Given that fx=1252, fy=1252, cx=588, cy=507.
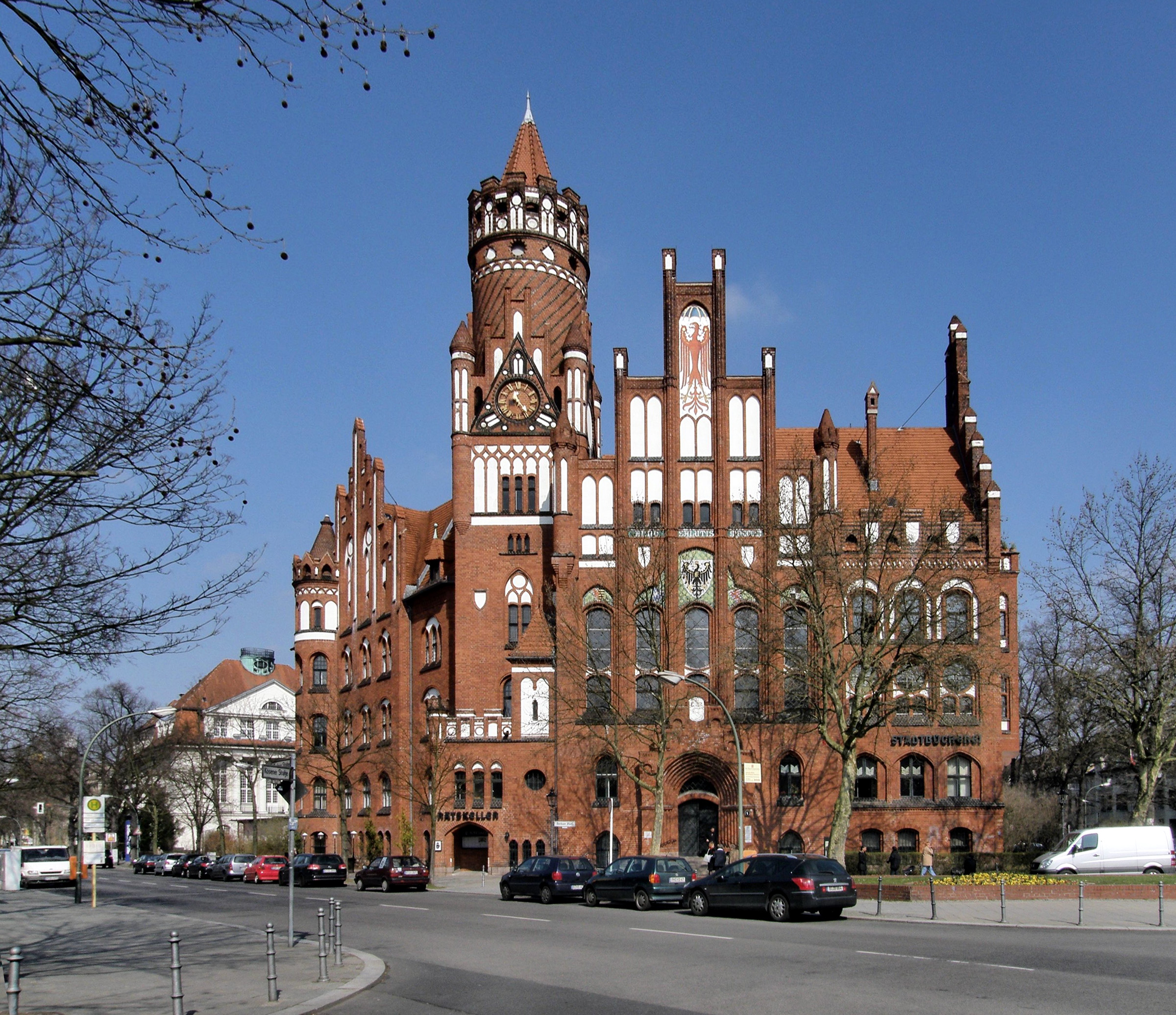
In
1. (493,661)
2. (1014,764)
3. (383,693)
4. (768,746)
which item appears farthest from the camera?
(1014,764)

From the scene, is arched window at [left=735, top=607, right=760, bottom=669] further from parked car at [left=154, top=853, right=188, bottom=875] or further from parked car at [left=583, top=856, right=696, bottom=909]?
parked car at [left=154, top=853, right=188, bottom=875]

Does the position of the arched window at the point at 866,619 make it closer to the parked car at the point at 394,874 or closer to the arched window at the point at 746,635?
the arched window at the point at 746,635

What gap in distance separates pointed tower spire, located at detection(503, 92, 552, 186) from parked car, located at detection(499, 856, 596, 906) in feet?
120

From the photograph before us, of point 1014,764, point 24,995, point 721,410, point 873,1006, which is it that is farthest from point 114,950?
point 1014,764

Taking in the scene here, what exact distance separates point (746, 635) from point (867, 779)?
7.07m

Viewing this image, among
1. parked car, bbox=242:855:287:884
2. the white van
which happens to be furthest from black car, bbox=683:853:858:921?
parked car, bbox=242:855:287:884

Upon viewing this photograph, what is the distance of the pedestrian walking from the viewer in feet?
115

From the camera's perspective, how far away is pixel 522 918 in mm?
26297

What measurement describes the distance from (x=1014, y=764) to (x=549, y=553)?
3635 centimetres

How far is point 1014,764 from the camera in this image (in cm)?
7300

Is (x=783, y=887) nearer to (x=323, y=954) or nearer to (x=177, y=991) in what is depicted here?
(x=323, y=954)

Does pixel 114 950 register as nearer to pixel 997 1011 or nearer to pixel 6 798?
pixel 997 1011

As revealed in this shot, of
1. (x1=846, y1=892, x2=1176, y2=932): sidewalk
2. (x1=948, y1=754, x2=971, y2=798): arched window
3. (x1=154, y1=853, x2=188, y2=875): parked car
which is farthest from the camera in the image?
(x1=154, y1=853, x2=188, y2=875): parked car

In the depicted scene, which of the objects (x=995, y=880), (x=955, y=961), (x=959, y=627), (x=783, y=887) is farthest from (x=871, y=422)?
(x=955, y=961)
